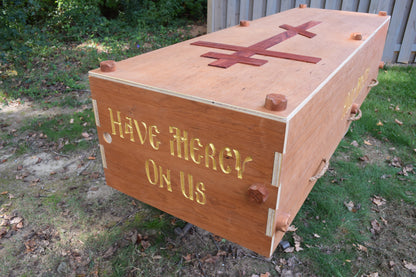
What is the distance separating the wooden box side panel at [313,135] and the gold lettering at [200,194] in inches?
13.2

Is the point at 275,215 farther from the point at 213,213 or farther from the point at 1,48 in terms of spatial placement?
the point at 1,48

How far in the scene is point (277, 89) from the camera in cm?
140

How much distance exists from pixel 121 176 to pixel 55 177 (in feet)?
4.32

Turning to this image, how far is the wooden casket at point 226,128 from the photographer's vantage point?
1236mm

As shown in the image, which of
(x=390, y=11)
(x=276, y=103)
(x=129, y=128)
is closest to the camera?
(x=276, y=103)

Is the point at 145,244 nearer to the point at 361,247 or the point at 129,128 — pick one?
the point at 129,128

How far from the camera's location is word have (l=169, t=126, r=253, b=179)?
130 centimetres

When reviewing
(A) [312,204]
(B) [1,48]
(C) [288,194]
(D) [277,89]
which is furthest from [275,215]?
(B) [1,48]

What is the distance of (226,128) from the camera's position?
126 centimetres

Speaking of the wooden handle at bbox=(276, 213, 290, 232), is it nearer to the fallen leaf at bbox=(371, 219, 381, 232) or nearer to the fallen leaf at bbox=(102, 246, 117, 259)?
the fallen leaf at bbox=(102, 246, 117, 259)

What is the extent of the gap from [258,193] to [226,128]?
272mm

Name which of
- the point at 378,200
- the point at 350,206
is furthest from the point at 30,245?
the point at 378,200

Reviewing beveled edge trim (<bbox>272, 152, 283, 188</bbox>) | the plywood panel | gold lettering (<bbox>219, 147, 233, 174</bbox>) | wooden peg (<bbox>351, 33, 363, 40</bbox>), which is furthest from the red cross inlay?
the plywood panel

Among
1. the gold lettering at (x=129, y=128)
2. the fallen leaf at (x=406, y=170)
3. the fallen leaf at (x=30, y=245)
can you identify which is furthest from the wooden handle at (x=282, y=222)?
the fallen leaf at (x=406, y=170)
